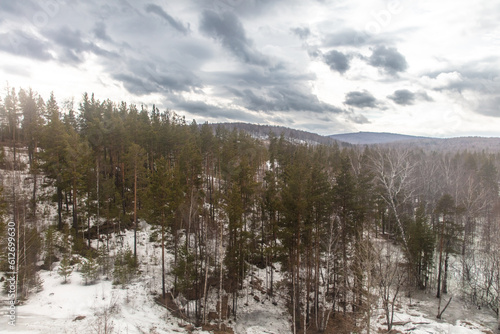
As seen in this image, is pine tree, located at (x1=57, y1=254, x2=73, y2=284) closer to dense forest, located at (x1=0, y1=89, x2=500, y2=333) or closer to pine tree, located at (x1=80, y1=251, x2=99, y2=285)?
dense forest, located at (x1=0, y1=89, x2=500, y2=333)

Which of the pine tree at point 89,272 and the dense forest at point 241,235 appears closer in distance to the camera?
the dense forest at point 241,235

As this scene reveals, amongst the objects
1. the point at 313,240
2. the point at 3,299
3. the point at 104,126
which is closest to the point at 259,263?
the point at 313,240

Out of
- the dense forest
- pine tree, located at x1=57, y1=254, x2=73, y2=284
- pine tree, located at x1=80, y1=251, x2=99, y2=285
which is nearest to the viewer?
the dense forest

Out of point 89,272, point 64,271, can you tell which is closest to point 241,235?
point 89,272

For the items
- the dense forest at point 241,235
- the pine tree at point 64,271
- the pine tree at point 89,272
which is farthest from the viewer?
the pine tree at point 89,272

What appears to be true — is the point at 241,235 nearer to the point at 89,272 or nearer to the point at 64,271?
the point at 89,272

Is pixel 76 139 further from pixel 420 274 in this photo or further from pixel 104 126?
pixel 420 274

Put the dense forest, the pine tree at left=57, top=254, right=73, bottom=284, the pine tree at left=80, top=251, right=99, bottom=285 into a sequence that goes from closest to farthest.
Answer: the dense forest
the pine tree at left=57, top=254, right=73, bottom=284
the pine tree at left=80, top=251, right=99, bottom=285

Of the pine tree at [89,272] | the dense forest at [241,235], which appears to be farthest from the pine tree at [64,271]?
the pine tree at [89,272]

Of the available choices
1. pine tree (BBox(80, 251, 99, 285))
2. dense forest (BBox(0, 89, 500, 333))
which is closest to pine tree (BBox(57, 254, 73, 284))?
dense forest (BBox(0, 89, 500, 333))

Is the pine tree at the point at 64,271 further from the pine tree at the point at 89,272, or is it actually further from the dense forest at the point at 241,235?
the pine tree at the point at 89,272

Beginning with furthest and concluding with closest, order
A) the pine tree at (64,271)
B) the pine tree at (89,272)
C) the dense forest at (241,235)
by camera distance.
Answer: the pine tree at (89,272), the pine tree at (64,271), the dense forest at (241,235)

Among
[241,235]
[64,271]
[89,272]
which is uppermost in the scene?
[241,235]
